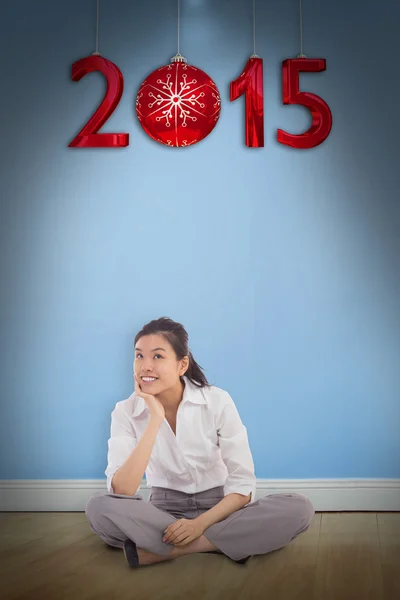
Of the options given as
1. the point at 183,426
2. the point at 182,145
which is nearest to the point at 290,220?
the point at 182,145

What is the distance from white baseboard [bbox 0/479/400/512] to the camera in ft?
9.11

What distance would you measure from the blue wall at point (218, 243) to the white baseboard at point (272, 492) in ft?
0.13

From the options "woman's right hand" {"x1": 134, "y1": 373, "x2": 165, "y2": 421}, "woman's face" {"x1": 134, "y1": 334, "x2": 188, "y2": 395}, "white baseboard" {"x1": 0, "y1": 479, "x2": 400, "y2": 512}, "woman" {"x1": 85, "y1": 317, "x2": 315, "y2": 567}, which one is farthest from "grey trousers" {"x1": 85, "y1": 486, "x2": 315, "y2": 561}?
"white baseboard" {"x1": 0, "y1": 479, "x2": 400, "y2": 512}

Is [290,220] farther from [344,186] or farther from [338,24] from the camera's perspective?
[338,24]

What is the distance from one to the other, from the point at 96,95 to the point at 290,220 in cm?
96

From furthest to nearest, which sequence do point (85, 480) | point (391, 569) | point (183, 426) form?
point (85, 480)
point (183, 426)
point (391, 569)

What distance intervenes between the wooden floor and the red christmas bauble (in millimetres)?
1566

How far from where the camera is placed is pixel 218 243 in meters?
2.88

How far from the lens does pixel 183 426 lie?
2.32 metres

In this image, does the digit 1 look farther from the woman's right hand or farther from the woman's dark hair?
the woman's right hand

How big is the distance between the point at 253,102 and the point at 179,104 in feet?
0.99

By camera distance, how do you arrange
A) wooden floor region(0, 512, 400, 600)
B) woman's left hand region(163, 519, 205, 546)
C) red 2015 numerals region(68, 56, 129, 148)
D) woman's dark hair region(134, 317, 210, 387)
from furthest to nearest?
red 2015 numerals region(68, 56, 129, 148) < woman's dark hair region(134, 317, 210, 387) < woman's left hand region(163, 519, 205, 546) < wooden floor region(0, 512, 400, 600)

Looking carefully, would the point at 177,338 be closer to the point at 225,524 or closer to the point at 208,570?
the point at 225,524

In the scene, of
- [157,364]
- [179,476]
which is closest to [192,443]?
[179,476]
